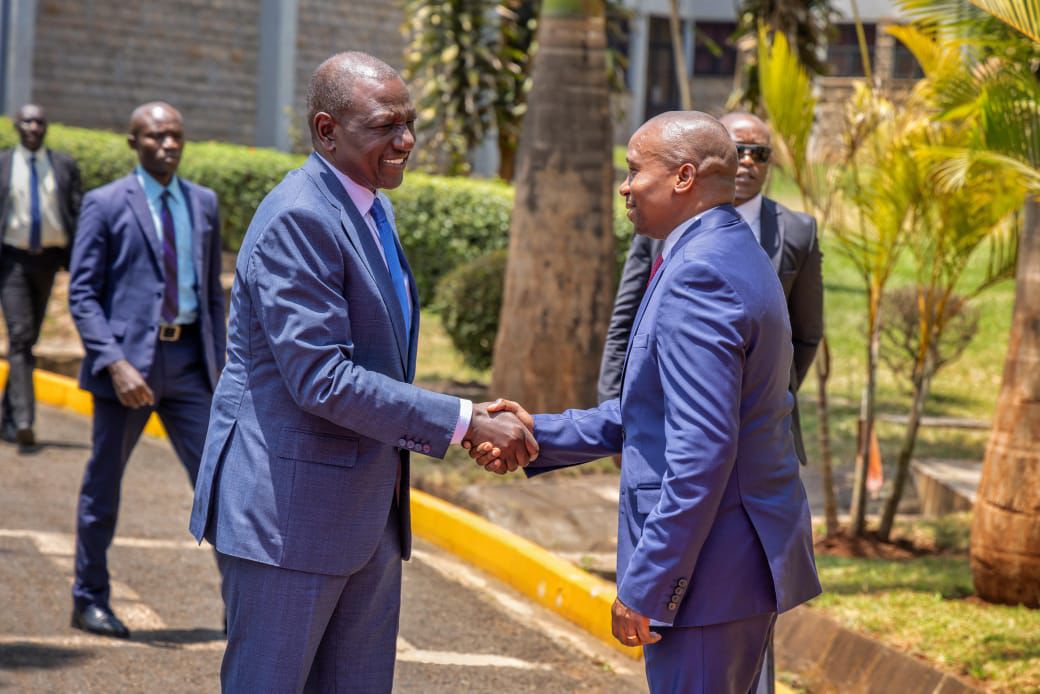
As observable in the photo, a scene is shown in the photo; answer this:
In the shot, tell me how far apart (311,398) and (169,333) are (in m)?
2.67

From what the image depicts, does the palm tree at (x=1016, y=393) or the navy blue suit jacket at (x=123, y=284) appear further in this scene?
the palm tree at (x=1016, y=393)

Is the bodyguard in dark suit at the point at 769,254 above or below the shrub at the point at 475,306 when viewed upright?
above

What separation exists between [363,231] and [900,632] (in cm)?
334

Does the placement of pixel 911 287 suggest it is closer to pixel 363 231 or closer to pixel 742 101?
pixel 742 101

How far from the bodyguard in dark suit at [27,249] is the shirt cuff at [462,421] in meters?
6.74

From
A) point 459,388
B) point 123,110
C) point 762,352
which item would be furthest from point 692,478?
point 123,110

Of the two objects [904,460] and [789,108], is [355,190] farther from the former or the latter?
[904,460]

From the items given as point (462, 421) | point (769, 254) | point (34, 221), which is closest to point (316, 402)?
point (462, 421)

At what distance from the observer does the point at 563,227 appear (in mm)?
9625

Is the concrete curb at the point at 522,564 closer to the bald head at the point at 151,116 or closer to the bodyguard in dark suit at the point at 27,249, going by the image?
the bald head at the point at 151,116

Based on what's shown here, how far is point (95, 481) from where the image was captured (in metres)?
5.86

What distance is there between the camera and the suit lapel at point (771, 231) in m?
5.09

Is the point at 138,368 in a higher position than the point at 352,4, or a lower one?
lower

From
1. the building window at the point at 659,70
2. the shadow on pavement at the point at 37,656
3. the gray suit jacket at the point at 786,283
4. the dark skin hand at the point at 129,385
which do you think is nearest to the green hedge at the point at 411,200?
the dark skin hand at the point at 129,385
